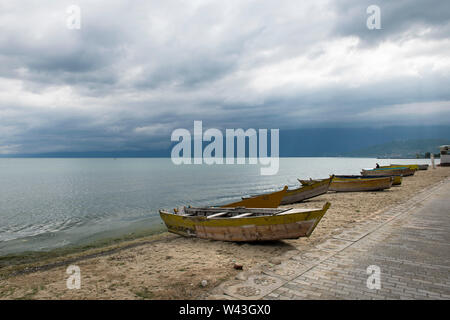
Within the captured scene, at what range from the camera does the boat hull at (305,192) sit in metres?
24.7

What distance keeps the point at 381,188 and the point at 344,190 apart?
11.3ft

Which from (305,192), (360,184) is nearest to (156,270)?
(305,192)

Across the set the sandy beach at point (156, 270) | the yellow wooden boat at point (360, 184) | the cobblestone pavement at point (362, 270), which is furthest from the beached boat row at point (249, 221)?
the yellow wooden boat at point (360, 184)

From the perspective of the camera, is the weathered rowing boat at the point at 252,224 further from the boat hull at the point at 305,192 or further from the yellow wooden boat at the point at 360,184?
the yellow wooden boat at the point at 360,184

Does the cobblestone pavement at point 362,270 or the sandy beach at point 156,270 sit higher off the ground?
the cobblestone pavement at point 362,270

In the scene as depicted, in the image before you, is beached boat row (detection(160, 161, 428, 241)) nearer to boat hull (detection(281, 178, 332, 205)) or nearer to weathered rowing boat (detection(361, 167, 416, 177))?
boat hull (detection(281, 178, 332, 205))

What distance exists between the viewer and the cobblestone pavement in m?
5.82

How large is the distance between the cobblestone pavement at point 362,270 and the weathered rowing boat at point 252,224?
1062 mm

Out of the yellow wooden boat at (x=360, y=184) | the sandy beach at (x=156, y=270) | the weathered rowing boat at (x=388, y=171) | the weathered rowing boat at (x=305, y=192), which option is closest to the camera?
the sandy beach at (x=156, y=270)

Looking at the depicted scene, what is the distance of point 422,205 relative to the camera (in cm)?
Result: 1689

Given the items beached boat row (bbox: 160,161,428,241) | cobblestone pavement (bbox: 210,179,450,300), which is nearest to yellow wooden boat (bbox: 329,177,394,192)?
beached boat row (bbox: 160,161,428,241)

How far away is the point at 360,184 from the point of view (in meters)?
27.9
